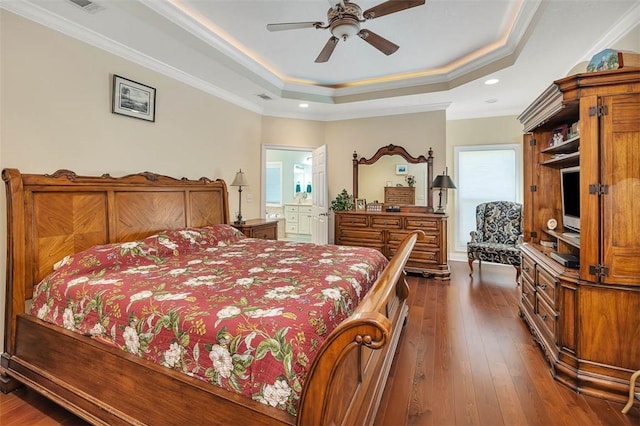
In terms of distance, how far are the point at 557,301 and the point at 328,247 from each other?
6.06 ft

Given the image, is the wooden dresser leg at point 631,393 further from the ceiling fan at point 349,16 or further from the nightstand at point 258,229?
the nightstand at point 258,229

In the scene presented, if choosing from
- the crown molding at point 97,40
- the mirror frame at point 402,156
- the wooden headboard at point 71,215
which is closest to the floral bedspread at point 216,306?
the wooden headboard at point 71,215

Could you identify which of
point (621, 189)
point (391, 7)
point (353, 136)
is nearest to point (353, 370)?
point (621, 189)

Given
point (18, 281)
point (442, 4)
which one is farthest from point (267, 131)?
point (18, 281)

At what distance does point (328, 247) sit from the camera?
3.06m

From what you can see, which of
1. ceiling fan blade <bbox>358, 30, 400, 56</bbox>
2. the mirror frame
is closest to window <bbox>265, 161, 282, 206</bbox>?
the mirror frame

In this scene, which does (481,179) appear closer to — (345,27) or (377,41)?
(377,41)

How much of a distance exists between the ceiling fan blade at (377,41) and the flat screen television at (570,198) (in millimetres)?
1821

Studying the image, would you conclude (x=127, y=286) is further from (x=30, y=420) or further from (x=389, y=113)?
(x=389, y=113)

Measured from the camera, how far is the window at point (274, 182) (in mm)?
8672

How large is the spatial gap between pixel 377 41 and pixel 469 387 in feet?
8.82

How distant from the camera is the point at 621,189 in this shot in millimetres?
1962

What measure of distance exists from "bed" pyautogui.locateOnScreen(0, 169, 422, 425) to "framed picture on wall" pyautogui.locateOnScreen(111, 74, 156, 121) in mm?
638

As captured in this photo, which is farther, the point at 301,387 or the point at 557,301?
the point at 557,301
